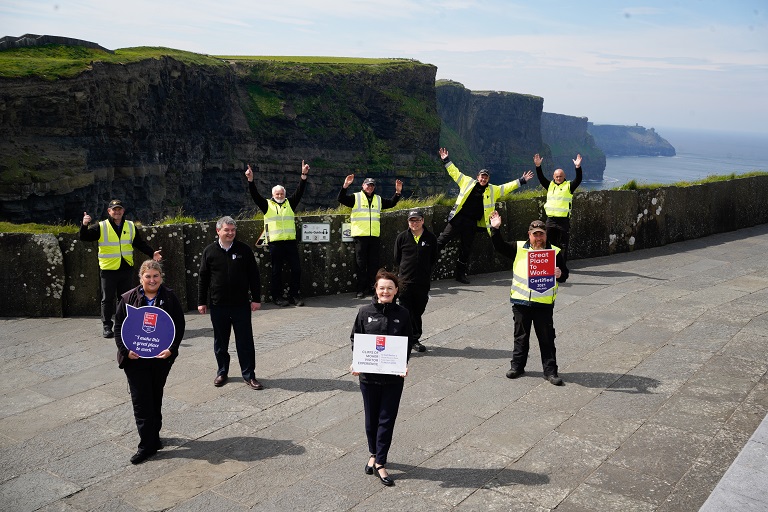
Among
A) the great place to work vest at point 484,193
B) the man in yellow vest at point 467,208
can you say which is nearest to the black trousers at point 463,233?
the man in yellow vest at point 467,208

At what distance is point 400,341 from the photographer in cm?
579

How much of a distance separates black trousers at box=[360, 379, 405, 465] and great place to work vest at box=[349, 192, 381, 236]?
21.6 feet

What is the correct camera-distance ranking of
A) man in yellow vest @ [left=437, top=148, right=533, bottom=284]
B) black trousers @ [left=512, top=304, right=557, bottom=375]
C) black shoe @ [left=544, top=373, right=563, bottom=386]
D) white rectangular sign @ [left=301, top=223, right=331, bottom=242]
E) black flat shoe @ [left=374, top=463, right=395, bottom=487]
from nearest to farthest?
1. black flat shoe @ [left=374, top=463, right=395, bottom=487]
2. black shoe @ [left=544, top=373, right=563, bottom=386]
3. black trousers @ [left=512, top=304, right=557, bottom=375]
4. white rectangular sign @ [left=301, top=223, right=331, bottom=242]
5. man in yellow vest @ [left=437, top=148, right=533, bottom=284]

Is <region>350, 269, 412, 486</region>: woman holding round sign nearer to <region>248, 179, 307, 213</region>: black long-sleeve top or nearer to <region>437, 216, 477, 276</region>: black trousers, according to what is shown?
<region>248, 179, 307, 213</region>: black long-sleeve top

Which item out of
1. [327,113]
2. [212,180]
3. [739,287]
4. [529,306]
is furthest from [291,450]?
[327,113]

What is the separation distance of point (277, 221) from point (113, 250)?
2.72m

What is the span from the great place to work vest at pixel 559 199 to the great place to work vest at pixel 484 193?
741mm

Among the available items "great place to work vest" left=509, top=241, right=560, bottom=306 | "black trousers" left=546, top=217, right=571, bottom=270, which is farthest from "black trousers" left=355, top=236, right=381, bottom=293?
"great place to work vest" left=509, top=241, right=560, bottom=306

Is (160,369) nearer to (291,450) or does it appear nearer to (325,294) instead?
(291,450)

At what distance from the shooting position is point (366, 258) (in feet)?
40.6

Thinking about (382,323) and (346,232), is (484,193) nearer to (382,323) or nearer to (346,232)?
(346,232)

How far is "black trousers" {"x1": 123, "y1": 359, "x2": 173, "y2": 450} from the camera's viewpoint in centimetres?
635

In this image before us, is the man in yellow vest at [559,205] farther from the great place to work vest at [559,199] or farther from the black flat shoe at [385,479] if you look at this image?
the black flat shoe at [385,479]

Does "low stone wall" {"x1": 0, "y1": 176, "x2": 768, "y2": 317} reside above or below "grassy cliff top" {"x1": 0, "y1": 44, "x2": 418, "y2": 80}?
below
